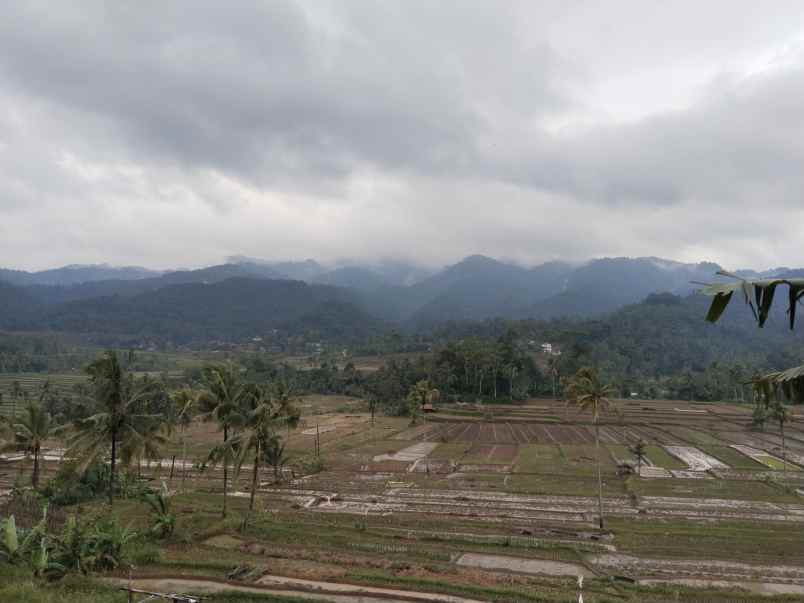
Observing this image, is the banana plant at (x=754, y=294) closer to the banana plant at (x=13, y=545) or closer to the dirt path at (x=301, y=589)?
the dirt path at (x=301, y=589)

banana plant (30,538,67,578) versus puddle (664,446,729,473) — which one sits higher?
banana plant (30,538,67,578)

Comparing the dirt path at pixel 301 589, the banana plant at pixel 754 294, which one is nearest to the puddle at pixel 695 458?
the dirt path at pixel 301 589

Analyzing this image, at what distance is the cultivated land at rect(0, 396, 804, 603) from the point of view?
1775 centimetres

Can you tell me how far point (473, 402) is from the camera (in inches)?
3629

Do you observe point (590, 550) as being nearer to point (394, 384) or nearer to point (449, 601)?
point (449, 601)

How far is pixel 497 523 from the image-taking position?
90.2ft

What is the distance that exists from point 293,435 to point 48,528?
→ 1728 inches

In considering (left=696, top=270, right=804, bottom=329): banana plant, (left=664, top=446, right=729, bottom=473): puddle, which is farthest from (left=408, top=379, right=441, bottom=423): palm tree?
(left=696, top=270, right=804, bottom=329): banana plant

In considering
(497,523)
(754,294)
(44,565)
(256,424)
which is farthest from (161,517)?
(754,294)

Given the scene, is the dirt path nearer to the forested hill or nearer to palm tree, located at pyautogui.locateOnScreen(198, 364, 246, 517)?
palm tree, located at pyautogui.locateOnScreen(198, 364, 246, 517)

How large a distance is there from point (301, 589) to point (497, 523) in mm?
14126

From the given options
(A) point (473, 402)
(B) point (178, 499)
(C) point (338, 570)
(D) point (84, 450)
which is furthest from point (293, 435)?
(C) point (338, 570)

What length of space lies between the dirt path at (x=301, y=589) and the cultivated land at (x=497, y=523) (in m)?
0.07

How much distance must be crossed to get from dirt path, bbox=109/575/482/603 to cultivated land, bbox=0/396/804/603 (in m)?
0.07
